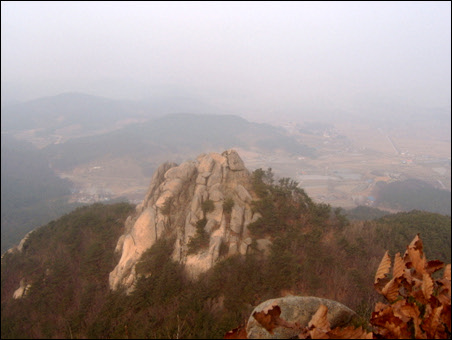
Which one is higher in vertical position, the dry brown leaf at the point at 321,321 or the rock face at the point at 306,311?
the dry brown leaf at the point at 321,321

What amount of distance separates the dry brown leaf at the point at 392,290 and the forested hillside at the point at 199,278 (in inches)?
263

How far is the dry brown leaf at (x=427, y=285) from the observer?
2320 millimetres

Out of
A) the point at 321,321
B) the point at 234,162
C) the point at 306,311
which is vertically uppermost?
the point at 321,321

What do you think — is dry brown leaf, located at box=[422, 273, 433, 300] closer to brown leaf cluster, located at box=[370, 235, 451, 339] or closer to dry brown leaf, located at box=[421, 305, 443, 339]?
brown leaf cluster, located at box=[370, 235, 451, 339]

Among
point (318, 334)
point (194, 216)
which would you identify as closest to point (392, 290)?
point (318, 334)

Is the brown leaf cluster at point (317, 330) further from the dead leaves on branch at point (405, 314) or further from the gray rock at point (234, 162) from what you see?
the gray rock at point (234, 162)

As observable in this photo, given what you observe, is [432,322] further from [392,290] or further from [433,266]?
[433,266]

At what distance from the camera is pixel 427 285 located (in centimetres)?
236

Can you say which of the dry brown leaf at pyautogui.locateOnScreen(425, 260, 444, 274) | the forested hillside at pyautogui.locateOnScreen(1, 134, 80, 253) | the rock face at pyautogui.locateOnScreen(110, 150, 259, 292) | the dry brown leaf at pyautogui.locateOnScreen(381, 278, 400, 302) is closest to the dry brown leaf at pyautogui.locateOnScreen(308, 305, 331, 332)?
the dry brown leaf at pyautogui.locateOnScreen(381, 278, 400, 302)

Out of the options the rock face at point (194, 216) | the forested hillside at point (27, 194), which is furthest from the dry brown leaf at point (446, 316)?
the forested hillside at point (27, 194)

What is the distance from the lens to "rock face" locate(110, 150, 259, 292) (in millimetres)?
16891

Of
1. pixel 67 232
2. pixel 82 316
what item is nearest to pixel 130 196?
pixel 67 232

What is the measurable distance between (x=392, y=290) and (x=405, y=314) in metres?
0.28

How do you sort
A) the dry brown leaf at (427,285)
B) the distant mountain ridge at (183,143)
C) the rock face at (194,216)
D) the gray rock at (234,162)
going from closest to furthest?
the dry brown leaf at (427,285), the rock face at (194,216), the gray rock at (234,162), the distant mountain ridge at (183,143)
